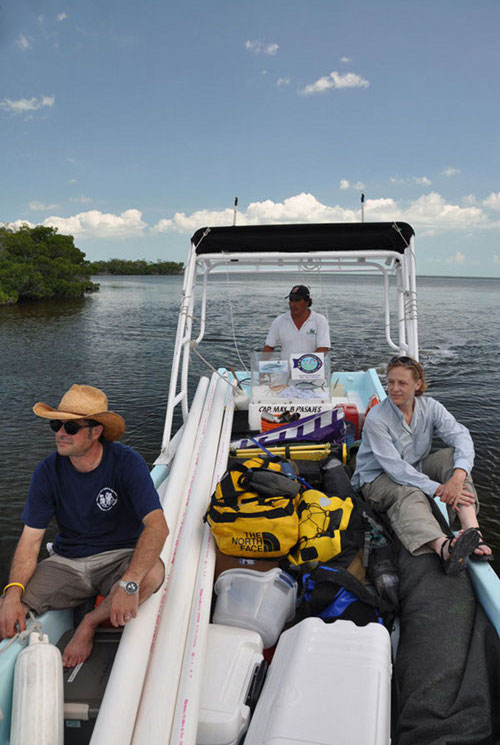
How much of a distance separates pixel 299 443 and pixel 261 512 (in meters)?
1.95

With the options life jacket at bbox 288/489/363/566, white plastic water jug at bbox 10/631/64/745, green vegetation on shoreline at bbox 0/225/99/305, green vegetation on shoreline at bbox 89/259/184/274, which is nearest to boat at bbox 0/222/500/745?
white plastic water jug at bbox 10/631/64/745

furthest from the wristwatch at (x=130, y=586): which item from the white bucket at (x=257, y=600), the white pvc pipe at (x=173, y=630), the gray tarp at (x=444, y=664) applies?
the gray tarp at (x=444, y=664)

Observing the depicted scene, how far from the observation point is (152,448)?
26.5 ft

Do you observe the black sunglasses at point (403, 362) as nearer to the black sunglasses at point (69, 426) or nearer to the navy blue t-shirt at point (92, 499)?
the navy blue t-shirt at point (92, 499)

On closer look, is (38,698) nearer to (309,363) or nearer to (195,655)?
(195,655)

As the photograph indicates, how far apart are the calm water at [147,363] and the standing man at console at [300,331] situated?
45cm

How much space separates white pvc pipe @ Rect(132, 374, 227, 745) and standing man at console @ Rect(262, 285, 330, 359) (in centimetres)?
266

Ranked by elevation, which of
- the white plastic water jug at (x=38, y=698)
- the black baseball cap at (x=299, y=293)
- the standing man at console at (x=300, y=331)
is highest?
the black baseball cap at (x=299, y=293)

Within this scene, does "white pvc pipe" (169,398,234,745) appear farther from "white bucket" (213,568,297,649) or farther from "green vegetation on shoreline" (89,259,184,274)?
"green vegetation on shoreline" (89,259,184,274)

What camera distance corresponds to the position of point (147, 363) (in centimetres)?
1493

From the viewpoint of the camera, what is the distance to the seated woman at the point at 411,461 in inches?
126

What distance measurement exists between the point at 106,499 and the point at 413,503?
2.09 metres

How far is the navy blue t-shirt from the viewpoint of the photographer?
2.63 meters

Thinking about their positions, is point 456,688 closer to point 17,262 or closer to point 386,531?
point 386,531
